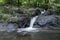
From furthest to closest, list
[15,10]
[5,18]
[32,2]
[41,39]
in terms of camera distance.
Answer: [32,2] → [15,10] → [5,18] → [41,39]

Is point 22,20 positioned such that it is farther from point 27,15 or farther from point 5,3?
point 5,3

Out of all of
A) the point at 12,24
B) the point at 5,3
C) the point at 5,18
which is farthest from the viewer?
the point at 5,3

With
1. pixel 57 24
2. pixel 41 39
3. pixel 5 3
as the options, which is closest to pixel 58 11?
pixel 57 24

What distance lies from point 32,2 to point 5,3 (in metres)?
4.59

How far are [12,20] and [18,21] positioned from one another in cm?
64

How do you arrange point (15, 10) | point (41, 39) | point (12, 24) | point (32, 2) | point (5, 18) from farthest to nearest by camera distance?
point (32, 2) → point (15, 10) → point (5, 18) → point (12, 24) → point (41, 39)

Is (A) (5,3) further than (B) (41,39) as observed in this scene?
Yes

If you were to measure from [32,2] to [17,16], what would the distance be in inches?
354

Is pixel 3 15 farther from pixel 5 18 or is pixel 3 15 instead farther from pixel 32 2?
pixel 32 2

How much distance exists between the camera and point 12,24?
16.5m

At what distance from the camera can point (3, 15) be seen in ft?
59.4

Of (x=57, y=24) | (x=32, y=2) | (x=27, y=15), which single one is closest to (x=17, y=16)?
(x=27, y=15)

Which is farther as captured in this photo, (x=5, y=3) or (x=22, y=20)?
(x=5, y=3)

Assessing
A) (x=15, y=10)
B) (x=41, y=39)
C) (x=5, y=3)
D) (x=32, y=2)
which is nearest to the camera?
(x=41, y=39)
